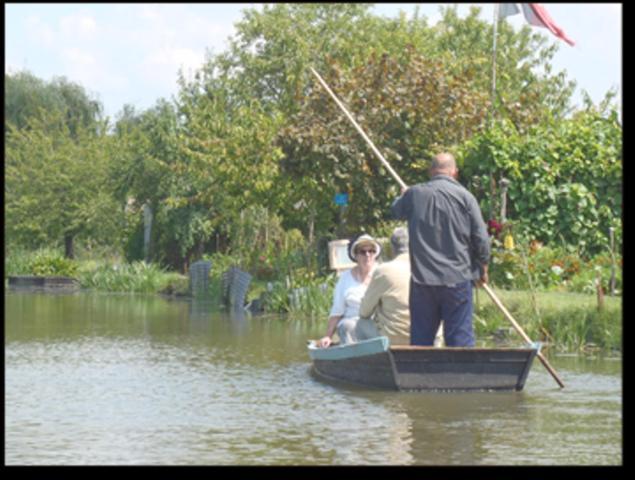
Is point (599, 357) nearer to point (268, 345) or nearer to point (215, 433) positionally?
point (268, 345)

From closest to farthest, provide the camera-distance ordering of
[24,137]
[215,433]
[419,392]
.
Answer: [215,433], [419,392], [24,137]

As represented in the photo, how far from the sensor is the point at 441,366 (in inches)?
529

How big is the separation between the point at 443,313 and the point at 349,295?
207cm

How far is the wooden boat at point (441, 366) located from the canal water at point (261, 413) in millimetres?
132

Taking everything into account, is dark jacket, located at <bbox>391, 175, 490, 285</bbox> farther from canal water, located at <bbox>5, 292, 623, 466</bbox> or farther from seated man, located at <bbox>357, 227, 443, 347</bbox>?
canal water, located at <bbox>5, 292, 623, 466</bbox>

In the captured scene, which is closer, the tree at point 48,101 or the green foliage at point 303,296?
the green foliage at point 303,296

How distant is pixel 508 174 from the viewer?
1010 inches

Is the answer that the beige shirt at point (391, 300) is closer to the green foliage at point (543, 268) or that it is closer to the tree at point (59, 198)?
the green foliage at point (543, 268)

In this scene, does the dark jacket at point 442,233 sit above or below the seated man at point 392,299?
above

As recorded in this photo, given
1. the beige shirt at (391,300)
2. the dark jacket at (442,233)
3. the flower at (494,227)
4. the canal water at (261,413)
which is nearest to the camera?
the canal water at (261,413)

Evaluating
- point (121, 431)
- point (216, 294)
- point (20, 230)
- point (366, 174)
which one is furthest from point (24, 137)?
point (121, 431)

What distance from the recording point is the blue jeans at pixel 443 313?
13.1 meters

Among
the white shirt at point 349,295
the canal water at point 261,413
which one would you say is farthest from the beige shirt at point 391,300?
the white shirt at point 349,295

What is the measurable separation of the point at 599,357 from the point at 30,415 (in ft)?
25.3
